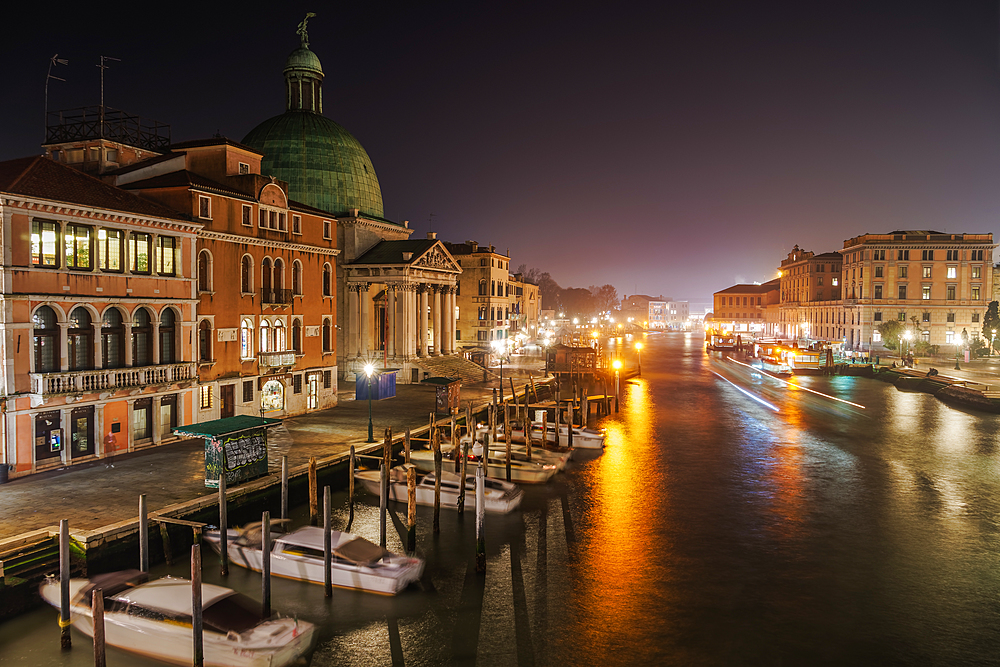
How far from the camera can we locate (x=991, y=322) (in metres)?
95.1

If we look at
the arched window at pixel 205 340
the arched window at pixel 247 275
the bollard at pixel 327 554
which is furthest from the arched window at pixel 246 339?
the bollard at pixel 327 554

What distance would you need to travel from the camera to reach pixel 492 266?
94312 mm

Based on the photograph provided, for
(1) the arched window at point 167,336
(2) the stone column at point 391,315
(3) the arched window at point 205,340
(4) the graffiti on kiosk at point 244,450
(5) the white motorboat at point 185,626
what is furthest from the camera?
(2) the stone column at point 391,315

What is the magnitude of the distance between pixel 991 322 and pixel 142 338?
366 feet

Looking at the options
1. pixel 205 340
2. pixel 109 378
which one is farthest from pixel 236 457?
pixel 205 340

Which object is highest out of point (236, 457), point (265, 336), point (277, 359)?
point (265, 336)

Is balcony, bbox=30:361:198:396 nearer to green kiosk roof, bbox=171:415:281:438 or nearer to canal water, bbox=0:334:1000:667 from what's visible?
green kiosk roof, bbox=171:415:281:438

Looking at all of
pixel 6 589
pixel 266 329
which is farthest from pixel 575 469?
pixel 6 589

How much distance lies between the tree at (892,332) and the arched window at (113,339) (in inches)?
4196

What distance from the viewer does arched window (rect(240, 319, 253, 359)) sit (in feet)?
127

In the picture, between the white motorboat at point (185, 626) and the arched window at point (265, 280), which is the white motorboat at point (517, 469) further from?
the white motorboat at point (185, 626)

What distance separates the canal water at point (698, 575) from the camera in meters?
16.7

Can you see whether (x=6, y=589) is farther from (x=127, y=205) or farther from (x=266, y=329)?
(x=266, y=329)

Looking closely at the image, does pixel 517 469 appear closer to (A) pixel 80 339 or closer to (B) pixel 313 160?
(A) pixel 80 339
